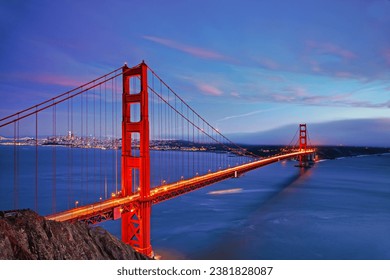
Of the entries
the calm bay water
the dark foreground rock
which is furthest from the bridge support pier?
the dark foreground rock

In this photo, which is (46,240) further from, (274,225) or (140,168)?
(274,225)

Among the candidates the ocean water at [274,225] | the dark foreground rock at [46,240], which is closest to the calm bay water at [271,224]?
the ocean water at [274,225]

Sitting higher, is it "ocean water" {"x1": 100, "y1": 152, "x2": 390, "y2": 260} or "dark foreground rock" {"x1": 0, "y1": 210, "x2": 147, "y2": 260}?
"dark foreground rock" {"x1": 0, "y1": 210, "x2": 147, "y2": 260}

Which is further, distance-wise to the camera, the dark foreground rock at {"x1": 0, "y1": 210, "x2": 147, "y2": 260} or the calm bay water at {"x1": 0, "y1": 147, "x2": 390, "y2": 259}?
the calm bay water at {"x1": 0, "y1": 147, "x2": 390, "y2": 259}

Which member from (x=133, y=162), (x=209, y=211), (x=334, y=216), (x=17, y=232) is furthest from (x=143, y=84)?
(x=334, y=216)

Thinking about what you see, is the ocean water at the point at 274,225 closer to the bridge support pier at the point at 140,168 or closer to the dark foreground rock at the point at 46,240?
the bridge support pier at the point at 140,168

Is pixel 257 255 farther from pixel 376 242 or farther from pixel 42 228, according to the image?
pixel 42 228

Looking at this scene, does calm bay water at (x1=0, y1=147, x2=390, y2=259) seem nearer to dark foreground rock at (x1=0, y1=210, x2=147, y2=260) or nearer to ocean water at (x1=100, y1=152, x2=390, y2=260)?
ocean water at (x1=100, y1=152, x2=390, y2=260)
